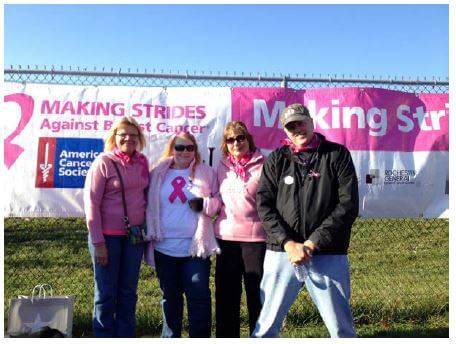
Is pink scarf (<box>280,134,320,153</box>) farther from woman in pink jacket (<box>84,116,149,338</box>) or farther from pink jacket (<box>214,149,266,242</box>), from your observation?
woman in pink jacket (<box>84,116,149,338</box>)

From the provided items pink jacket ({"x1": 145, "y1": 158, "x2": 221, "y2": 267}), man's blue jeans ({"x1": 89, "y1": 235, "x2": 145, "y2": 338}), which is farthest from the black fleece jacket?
man's blue jeans ({"x1": 89, "y1": 235, "x2": 145, "y2": 338})

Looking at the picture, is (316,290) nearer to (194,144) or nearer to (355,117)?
(194,144)

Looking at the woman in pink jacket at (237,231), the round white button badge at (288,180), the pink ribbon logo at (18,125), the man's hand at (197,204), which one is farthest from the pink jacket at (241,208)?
the pink ribbon logo at (18,125)

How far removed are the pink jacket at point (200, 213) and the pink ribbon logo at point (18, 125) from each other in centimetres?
171

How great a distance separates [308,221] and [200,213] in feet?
3.16

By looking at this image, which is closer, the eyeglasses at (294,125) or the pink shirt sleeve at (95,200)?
the eyeglasses at (294,125)

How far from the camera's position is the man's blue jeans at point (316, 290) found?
3.35m

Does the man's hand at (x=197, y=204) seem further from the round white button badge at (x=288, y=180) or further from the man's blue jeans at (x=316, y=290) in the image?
the round white button badge at (x=288, y=180)

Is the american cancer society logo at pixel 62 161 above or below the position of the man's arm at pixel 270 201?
above

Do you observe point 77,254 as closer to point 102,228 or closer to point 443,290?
point 102,228

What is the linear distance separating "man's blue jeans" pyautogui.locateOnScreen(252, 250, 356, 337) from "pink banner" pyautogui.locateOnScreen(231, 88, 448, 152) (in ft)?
6.02

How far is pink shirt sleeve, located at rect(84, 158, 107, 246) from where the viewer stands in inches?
150

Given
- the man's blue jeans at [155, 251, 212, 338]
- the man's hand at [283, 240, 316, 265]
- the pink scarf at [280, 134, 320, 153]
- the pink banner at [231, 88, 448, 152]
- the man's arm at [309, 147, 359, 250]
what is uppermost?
the pink banner at [231, 88, 448, 152]
